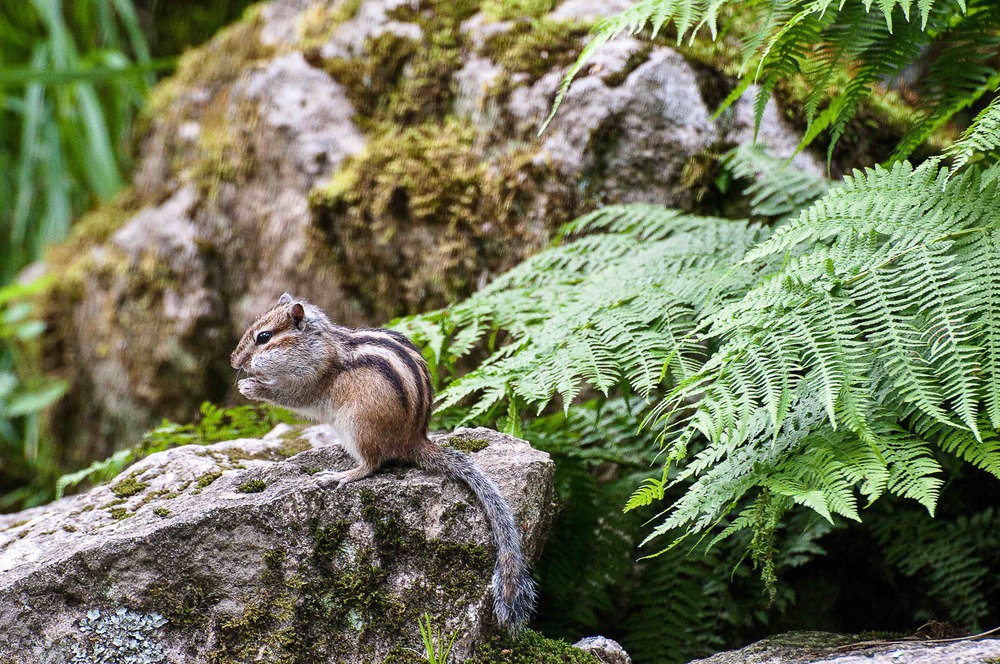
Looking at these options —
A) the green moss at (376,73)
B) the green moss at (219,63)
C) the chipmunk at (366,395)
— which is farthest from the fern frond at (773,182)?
the green moss at (219,63)

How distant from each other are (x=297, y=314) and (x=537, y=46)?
6.89 feet

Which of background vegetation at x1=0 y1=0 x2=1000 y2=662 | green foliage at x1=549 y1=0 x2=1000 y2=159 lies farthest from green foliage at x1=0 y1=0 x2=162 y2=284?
green foliage at x1=549 y1=0 x2=1000 y2=159

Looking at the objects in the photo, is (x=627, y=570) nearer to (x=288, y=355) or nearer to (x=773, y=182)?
(x=288, y=355)

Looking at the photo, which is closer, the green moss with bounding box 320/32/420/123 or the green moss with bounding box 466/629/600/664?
the green moss with bounding box 466/629/600/664

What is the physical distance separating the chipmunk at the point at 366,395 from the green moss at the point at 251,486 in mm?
170

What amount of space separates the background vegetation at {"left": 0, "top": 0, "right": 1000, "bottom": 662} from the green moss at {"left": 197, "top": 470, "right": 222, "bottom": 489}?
0.74 metres

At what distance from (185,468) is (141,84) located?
4.79 m

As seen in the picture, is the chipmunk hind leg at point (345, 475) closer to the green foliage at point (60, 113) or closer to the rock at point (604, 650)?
the rock at point (604, 650)

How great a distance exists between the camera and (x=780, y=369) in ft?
7.25

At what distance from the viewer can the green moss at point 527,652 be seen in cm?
243

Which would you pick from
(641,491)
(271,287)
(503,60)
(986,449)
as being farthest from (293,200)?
(986,449)

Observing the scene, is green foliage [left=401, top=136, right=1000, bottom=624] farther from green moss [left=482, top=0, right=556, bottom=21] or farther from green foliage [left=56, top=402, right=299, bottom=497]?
green moss [left=482, top=0, right=556, bottom=21]

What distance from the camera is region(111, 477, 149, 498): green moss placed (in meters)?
2.85

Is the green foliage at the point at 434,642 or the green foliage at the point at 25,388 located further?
the green foliage at the point at 25,388
